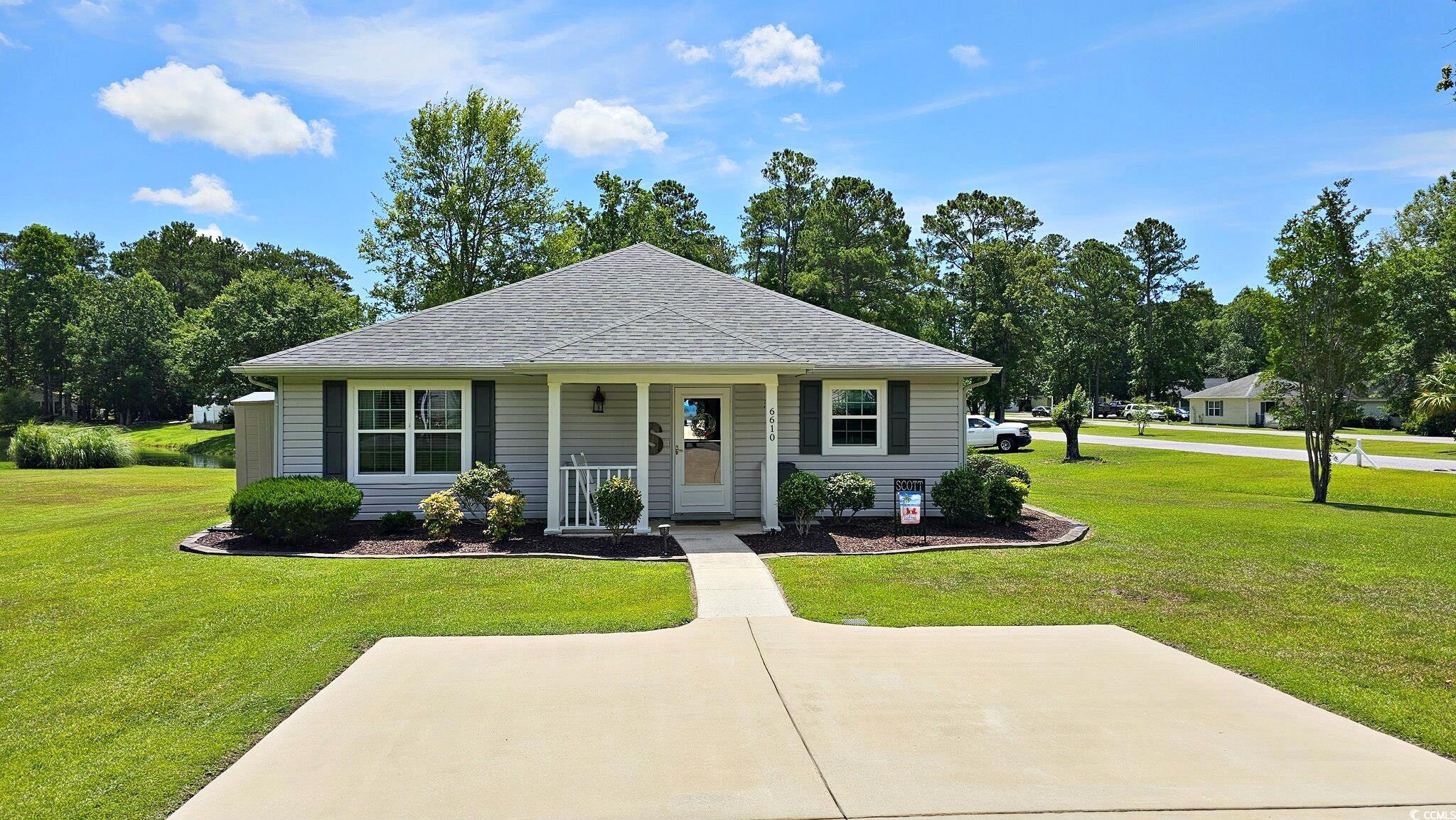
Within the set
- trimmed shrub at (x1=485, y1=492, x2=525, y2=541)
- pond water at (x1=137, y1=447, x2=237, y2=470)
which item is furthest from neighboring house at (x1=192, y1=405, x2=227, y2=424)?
trimmed shrub at (x1=485, y1=492, x2=525, y2=541)

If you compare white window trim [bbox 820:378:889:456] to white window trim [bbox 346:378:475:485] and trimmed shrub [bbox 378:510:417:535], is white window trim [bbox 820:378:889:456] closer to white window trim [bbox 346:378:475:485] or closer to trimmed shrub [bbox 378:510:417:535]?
white window trim [bbox 346:378:475:485]

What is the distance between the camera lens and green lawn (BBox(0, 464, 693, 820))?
13.1ft

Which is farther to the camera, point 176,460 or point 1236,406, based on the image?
point 1236,406

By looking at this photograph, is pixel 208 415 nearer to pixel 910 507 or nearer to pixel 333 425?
A: pixel 333 425

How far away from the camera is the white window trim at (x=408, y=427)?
11.9m

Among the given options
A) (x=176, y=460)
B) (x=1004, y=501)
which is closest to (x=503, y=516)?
(x=1004, y=501)

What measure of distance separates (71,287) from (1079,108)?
63.0 m

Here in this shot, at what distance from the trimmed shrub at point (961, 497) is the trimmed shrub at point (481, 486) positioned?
6.82 meters

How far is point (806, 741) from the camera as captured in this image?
4.30m

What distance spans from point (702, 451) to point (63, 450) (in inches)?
1022

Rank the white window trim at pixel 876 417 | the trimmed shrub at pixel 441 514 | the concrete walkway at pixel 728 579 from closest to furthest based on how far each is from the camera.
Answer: the concrete walkway at pixel 728 579
the trimmed shrub at pixel 441 514
the white window trim at pixel 876 417

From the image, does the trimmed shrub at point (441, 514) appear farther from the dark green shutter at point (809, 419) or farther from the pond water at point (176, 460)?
the pond water at point (176, 460)

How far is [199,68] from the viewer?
1528 centimetres

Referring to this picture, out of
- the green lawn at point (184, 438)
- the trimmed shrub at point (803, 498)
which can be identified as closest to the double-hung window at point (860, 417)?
the trimmed shrub at point (803, 498)
